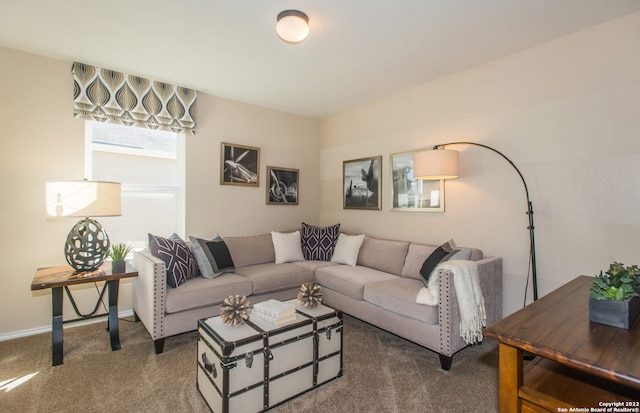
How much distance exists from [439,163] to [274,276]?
2020 millimetres

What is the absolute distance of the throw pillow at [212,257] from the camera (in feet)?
9.78

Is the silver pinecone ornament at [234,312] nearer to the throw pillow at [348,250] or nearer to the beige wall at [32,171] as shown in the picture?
the throw pillow at [348,250]

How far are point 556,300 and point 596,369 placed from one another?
691 mm

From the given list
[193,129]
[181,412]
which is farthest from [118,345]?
[193,129]

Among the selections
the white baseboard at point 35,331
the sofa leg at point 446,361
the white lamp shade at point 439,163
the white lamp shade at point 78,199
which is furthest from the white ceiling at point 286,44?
the white baseboard at point 35,331

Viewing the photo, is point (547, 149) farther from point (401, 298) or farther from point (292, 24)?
point (292, 24)

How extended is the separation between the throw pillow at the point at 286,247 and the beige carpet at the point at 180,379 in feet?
4.31

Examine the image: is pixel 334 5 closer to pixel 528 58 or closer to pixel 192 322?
pixel 528 58

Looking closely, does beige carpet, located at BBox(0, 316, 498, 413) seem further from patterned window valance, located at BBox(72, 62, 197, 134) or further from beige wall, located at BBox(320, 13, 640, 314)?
patterned window valance, located at BBox(72, 62, 197, 134)

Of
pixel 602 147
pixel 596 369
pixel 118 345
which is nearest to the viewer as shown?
pixel 596 369

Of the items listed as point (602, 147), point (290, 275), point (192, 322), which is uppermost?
point (602, 147)

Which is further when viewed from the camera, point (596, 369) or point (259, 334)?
point (259, 334)

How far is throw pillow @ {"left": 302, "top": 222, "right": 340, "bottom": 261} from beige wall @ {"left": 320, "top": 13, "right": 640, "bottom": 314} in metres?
0.97

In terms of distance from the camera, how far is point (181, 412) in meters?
1.75
